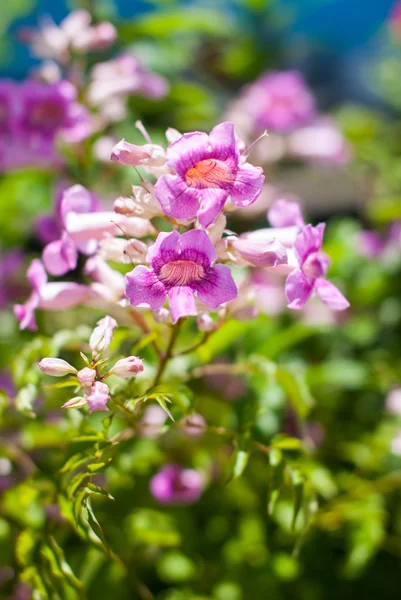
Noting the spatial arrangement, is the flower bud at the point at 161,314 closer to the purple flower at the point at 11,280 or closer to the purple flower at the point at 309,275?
the purple flower at the point at 309,275

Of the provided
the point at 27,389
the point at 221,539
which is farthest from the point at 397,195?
the point at 27,389

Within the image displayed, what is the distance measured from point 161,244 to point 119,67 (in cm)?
116

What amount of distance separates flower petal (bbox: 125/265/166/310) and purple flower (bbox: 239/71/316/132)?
5.84ft

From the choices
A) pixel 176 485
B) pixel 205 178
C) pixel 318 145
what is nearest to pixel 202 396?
pixel 176 485

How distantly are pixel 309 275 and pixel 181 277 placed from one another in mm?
230

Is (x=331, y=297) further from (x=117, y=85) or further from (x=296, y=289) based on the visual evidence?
(x=117, y=85)

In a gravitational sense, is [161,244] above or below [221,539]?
above

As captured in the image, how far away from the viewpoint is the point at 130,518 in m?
1.41

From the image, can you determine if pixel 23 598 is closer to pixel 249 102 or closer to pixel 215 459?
pixel 215 459

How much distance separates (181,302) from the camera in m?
0.84

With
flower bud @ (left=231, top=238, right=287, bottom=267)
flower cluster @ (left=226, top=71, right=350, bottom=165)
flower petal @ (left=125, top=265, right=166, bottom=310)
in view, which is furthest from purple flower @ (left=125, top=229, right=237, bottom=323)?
flower cluster @ (left=226, top=71, right=350, bottom=165)

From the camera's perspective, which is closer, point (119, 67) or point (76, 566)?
point (76, 566)

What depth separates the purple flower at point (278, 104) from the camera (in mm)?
2497

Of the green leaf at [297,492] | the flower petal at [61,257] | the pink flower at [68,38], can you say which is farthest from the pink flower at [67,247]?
the pink flower at [68,38]
